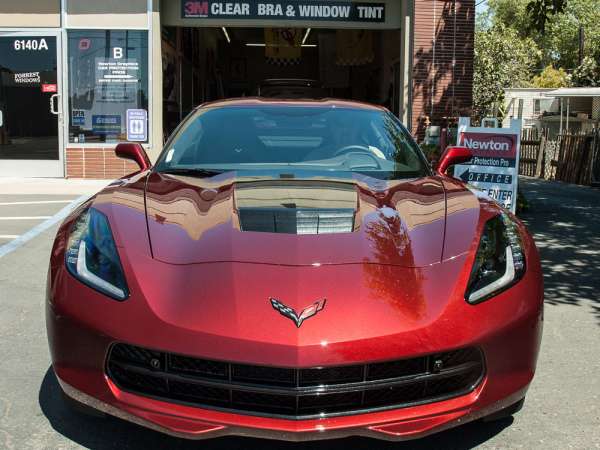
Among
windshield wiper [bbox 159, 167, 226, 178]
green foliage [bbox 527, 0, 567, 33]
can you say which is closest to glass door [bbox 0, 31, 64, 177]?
green foliage [bbox 527, 0, 567, 33]

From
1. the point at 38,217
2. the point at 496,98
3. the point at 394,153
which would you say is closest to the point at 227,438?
the point at 394,153

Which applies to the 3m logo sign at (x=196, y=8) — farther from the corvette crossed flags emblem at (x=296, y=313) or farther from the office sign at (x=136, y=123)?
the corvette crossed flags emblem at (x=296, y=313)

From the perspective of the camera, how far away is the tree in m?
32.9

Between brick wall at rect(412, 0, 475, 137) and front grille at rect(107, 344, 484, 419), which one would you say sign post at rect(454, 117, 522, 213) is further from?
front grille at rect(107, 344, 484, 419)

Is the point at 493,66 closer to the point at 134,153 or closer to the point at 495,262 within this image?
the point at 134,153

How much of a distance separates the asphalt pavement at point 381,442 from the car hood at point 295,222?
79 centimetres

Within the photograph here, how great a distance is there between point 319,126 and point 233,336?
2259 millimetres

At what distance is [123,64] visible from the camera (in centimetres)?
1289

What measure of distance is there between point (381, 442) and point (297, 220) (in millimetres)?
976

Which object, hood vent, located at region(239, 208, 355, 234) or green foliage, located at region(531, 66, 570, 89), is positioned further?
green foliage, located at region(531, 66, 570, 89)

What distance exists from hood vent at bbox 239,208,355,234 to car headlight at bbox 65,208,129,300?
0.53 m

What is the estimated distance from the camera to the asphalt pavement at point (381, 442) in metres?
2.87

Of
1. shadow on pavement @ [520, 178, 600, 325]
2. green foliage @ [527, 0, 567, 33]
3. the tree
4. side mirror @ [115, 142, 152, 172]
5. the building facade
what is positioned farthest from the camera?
the tree

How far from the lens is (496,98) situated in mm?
32438
